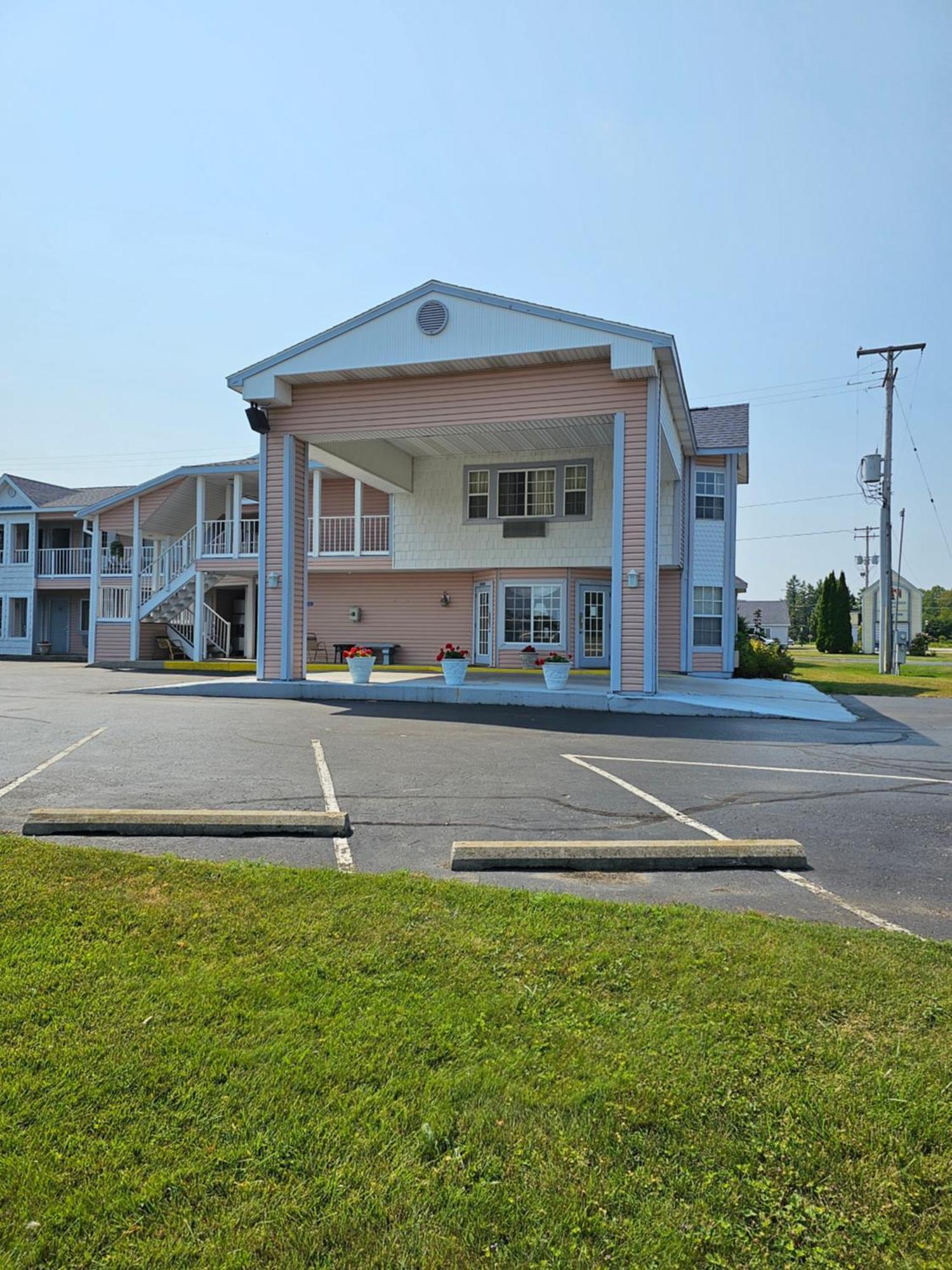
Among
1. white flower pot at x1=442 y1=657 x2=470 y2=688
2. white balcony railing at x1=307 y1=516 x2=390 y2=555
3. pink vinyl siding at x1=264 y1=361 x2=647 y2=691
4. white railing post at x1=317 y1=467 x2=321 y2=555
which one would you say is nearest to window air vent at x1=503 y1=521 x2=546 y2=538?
white balcony railing at x1=307 y1=516 x2=390 y2=555

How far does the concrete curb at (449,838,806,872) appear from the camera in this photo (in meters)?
4.92

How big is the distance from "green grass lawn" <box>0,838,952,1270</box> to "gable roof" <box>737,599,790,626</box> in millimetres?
86689

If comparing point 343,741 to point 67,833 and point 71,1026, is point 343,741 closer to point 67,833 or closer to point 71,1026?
point 67,833

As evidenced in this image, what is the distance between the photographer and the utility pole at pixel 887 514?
30.2 m

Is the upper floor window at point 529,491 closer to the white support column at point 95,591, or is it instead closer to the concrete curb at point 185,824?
the white support column at point 95,591

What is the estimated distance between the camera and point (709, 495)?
77.2 feet

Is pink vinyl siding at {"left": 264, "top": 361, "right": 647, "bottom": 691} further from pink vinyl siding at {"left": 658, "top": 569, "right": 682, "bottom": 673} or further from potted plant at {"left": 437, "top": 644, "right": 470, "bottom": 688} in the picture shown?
pink vinyl siding at {"left": 658, "top": 569, "right": 682, "bottom": 673}

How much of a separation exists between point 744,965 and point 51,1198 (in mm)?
2554

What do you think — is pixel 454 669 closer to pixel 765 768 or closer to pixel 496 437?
pixel 496 437

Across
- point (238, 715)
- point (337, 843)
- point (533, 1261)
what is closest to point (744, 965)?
point (533, 1261)

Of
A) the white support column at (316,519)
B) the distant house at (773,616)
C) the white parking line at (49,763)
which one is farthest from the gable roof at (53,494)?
the distant house at (773,616)

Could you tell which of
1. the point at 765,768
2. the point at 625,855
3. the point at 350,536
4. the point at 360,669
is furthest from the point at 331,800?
the point at 350,536

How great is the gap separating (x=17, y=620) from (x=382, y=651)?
1841 centimetres

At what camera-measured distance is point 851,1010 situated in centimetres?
315
